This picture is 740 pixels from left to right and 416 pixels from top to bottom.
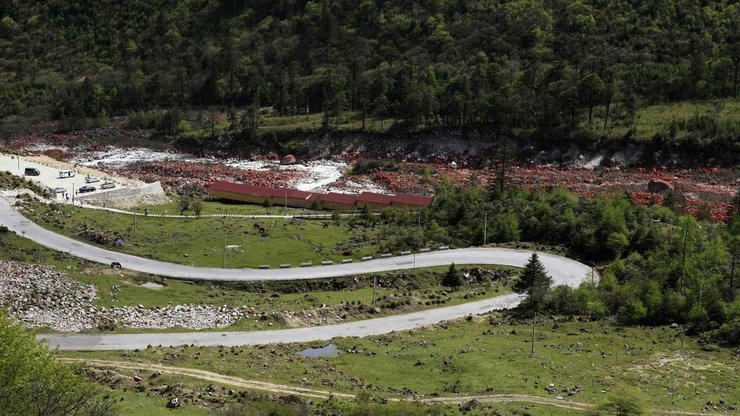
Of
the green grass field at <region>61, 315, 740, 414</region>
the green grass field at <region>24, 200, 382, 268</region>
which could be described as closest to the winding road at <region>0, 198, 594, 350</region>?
the green grass field at <region>24, 200, 382, 268</region>

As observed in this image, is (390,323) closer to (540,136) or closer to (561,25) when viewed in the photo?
(540,136)

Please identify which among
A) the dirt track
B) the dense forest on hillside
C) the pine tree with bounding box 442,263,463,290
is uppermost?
the dense forest on hillside

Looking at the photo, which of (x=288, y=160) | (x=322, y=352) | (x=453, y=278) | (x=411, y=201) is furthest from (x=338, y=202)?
(x=322, y=352)

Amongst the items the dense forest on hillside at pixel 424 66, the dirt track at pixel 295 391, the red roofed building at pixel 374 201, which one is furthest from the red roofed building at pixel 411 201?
the dirt track at pixel 295 391

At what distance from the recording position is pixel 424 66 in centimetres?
16388

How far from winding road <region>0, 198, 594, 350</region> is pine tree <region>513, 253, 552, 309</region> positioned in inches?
93.2

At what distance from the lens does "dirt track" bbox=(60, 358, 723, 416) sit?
46000 mm

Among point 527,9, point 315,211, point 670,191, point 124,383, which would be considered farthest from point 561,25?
point 124,383

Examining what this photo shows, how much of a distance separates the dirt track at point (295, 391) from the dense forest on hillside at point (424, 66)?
3452 inches

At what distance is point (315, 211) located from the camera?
340ft

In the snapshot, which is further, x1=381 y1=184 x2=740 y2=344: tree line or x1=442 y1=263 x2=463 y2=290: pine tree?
x1=442 y1=263 x2=463 y2=290: pine tree

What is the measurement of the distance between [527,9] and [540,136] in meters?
50.7

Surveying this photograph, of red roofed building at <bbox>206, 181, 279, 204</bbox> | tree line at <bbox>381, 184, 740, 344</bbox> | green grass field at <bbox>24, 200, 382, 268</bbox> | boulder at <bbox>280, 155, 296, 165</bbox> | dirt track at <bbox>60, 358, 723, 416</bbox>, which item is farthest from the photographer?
boulder at <bbox>280, 155, 296, 165</bbox>

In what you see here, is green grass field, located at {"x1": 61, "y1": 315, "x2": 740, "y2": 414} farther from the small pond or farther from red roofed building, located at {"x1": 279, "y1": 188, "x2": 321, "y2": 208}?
red roofed building, located at {"x1": 279, "y1": 188, "x2": 321, "y2": 208}
